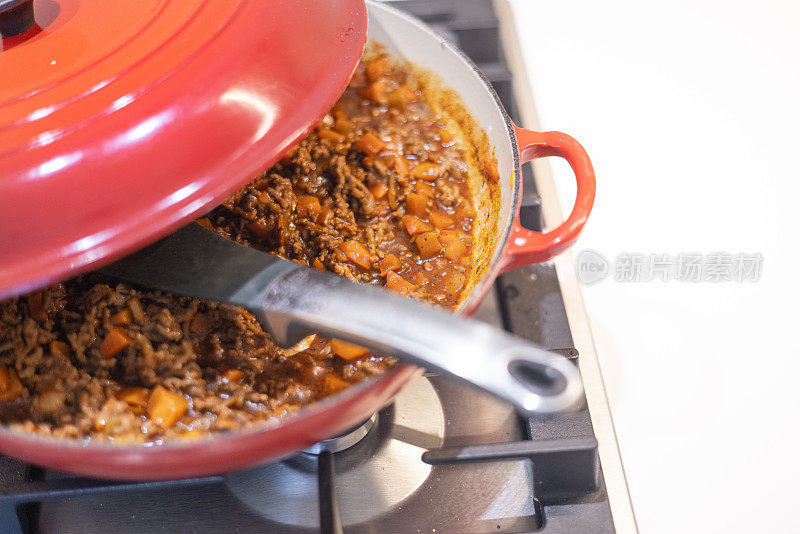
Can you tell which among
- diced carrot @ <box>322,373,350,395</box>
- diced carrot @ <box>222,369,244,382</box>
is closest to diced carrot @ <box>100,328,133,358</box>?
diced carrot @ <box>222,369,244,382</box>

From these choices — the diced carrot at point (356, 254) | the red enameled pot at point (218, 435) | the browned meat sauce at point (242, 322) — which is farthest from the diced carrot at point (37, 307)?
the diced carrot at point (356, 254)

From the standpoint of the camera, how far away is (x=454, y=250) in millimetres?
966

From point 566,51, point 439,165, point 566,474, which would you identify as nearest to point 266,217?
point 439,165

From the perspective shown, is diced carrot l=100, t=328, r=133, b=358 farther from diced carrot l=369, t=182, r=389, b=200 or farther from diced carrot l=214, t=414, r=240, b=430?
diced carrot l=369, t=182, r=389, b=200

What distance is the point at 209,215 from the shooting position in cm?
97

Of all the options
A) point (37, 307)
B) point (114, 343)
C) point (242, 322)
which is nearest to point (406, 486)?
point (242, 322)

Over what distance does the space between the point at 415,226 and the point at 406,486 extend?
13.3 inches

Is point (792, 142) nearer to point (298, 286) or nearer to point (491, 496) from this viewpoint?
point (491, 496)

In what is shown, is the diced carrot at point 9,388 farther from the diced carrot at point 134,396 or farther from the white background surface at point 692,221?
the white background surface at point 692,221

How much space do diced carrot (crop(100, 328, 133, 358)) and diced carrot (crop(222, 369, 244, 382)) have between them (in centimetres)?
11

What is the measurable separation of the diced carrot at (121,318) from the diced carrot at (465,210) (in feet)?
1.46

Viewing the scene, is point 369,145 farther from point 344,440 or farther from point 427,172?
point 344,440

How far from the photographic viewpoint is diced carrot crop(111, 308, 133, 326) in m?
0.86

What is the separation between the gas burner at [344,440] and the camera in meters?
0.83
